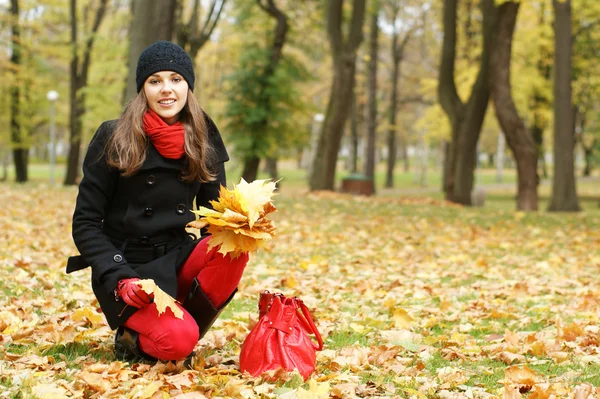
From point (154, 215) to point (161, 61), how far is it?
2.68 feet

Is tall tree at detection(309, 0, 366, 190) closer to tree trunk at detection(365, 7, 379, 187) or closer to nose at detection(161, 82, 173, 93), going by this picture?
tree trunk at detection(365, 7, 379, 187)

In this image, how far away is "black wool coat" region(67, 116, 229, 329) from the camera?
3711 mm

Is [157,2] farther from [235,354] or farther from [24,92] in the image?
[24,92]

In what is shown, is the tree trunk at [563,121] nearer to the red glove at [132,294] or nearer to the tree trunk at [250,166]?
the tree trunk at [250,166]

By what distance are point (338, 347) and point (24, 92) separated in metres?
28.8

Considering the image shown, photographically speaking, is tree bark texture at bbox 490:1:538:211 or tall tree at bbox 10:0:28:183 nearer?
tree bark texture at bbox 490:1:538:211

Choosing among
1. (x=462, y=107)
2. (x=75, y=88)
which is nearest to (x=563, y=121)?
(x=462, y=107)

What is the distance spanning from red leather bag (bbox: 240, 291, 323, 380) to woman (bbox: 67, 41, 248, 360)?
264mm

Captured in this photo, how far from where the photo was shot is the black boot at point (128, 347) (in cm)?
379

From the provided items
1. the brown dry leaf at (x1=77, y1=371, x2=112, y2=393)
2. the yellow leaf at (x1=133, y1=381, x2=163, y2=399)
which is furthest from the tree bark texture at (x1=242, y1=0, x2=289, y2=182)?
the yellow leaf at (x1=133, y1=381, x2=163, y2=399)

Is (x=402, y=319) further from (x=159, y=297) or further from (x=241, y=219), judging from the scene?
(x=159, y=297)

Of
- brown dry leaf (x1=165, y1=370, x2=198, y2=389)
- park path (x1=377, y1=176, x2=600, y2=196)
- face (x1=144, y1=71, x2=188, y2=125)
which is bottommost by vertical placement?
park path (x1=377, y1=176, x2=600, y2=196)

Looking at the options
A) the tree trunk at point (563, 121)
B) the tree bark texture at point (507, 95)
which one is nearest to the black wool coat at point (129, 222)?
the tree bark texture at point (507, 95)

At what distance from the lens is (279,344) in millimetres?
3619
